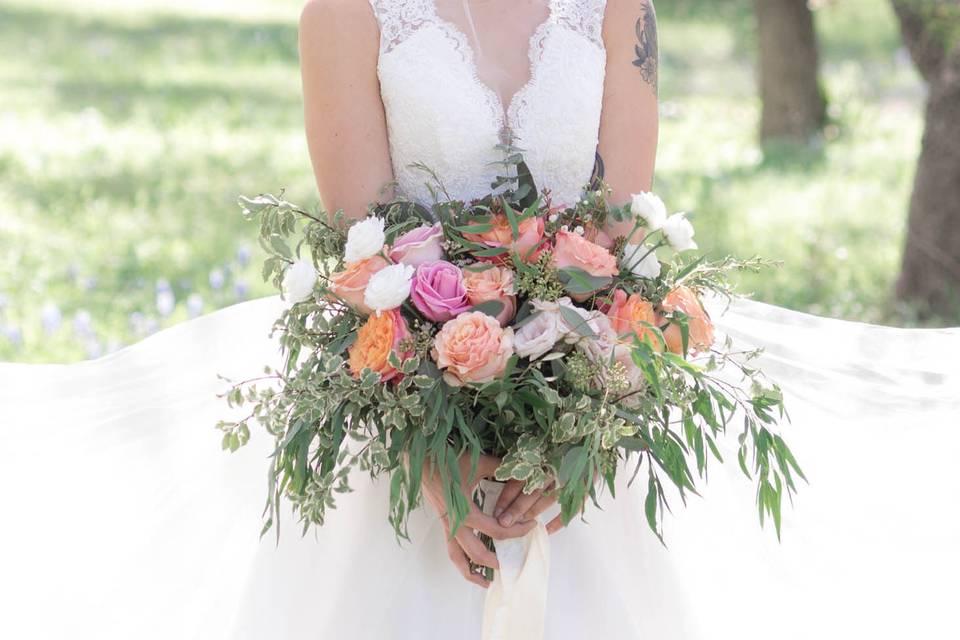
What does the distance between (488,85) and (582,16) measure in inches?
11.2

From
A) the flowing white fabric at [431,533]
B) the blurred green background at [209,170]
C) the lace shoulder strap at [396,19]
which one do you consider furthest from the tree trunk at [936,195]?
the lace shoulder strap at [396,19]

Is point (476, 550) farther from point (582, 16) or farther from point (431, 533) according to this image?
point (582, 16)

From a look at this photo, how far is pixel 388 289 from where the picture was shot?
2.06 metres

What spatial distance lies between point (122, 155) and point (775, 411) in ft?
21.8

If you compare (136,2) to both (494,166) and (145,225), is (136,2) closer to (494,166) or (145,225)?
(145,225)

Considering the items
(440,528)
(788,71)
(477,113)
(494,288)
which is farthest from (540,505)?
(788,71)

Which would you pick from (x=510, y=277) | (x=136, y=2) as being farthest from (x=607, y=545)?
(x=136, y=2)

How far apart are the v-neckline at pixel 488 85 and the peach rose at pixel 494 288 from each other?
22.6 inches

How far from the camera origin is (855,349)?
3102mm

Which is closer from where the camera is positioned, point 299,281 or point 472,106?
point 299,281

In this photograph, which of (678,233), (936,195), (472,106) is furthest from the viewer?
(936,195)

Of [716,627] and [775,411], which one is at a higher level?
[775,411]

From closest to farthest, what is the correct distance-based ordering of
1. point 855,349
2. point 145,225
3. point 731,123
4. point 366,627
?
point 366,627, point 855,349, point 145,225, point 731,123

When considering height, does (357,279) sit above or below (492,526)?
above
